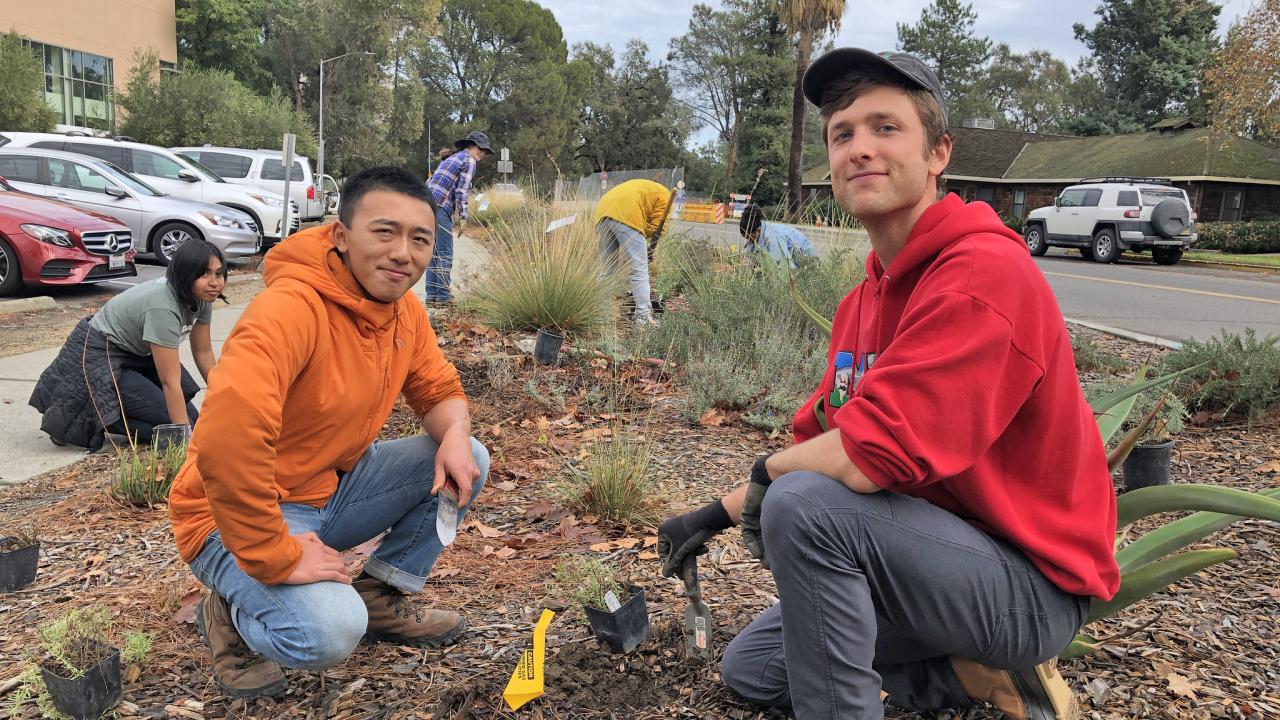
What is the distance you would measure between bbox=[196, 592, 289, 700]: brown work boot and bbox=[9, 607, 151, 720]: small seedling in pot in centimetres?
23

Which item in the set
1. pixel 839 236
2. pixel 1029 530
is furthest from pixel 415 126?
pixel 1029 530

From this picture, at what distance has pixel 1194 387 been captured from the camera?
15.9 ft

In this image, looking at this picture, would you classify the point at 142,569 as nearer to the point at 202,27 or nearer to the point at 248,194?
the point at 248,194

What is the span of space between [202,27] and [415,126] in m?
11.0

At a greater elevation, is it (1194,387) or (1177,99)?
(1177,99)

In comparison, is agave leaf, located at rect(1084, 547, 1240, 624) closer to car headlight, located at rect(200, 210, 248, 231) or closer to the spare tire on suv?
car headlight, located at rect(200, 210, 248, 231)

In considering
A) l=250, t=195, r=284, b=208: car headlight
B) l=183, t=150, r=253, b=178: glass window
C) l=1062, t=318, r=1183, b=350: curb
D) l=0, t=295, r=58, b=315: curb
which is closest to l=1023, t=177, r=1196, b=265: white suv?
l=1062, t=318, r=1183, b=350: curb

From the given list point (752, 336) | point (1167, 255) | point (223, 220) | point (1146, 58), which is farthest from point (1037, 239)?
point (1146, 58)

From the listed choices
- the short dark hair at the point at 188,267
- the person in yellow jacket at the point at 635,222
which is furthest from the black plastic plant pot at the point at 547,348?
the short dark hair at the point at 188,267

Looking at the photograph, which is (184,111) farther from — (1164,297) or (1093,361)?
(1093,361)

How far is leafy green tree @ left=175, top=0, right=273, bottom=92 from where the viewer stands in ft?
140

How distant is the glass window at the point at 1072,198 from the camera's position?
2227cm

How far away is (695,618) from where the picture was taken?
96.8 inches

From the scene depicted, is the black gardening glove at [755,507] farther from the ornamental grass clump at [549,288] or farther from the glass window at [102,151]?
the glass window at [102,151]
